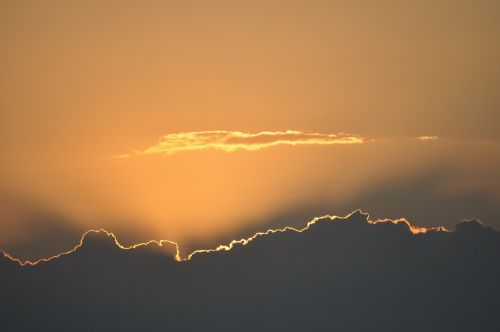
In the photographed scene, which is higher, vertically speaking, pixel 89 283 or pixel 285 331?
pixel 89 283

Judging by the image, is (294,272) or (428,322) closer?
(428,322)

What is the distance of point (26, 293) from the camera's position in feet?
505

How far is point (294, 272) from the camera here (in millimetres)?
159625

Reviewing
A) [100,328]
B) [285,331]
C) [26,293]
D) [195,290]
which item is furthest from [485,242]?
[26,293]

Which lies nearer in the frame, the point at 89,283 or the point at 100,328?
the point at 100,328

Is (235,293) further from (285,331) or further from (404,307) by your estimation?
(404,307)

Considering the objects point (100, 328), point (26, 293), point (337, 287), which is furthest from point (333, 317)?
point (26, 293)

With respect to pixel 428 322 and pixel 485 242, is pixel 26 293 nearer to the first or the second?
pixel 428 322

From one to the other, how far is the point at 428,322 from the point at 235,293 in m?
37.4

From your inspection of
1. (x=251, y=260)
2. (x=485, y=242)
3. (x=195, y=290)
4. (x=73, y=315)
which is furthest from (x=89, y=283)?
(x=485, y=242)

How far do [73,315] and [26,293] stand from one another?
44.3ft

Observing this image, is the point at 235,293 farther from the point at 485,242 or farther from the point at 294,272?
the point at 485,242

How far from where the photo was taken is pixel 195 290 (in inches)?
5925

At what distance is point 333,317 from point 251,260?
19.5 m
